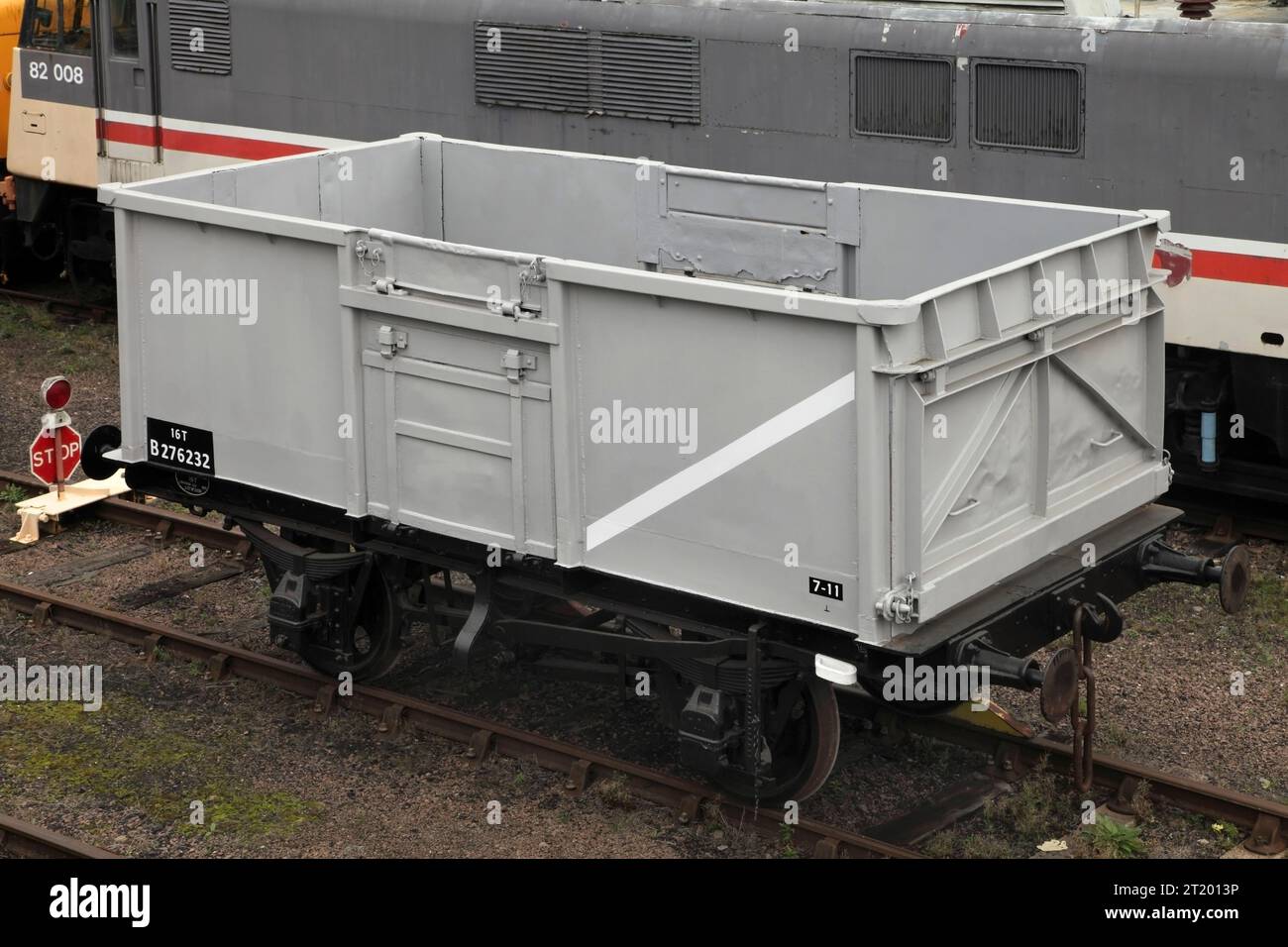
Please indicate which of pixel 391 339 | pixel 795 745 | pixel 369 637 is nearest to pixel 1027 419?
pixel 795 745

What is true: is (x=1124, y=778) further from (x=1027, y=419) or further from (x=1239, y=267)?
(x=1239, y=267)

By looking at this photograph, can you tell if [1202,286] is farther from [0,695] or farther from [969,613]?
[0,695]

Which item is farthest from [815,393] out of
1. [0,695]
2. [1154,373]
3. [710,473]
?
[0,695]

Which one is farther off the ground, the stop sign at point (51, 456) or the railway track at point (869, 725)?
the stop sign at point (51, 456)

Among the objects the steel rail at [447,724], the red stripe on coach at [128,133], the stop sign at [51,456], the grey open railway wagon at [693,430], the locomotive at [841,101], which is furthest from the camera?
the red stripe on coach at [128,133]

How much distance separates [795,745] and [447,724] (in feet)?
5.99

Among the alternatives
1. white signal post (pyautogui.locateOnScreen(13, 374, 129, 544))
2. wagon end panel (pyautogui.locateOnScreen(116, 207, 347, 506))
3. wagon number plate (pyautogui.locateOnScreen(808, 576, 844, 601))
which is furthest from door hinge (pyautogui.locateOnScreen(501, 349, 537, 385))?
white signal post (pyautogui.locateOnScreen(13, 374, 129, 544))

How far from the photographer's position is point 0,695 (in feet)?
30.1

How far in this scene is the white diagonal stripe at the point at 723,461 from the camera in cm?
656

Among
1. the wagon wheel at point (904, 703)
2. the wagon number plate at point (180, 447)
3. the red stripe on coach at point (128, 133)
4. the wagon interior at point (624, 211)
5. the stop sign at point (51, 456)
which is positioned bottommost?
the wagon wheel at point (904, 703)

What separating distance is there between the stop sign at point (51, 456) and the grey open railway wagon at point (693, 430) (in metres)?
2.55

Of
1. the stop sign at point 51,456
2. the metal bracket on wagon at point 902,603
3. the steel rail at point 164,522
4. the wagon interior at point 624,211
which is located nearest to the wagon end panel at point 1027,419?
the metal bracket on wagon at point 902,603

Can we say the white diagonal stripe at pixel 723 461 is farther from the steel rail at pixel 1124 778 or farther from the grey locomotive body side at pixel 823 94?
the grey locomotive body side at pixel 823 94

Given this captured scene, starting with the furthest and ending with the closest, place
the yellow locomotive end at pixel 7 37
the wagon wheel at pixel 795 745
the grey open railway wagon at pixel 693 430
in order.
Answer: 1. the yellow locomotive end at pixel 7 37
2. the wagon wheel at pixel 795 745
3. the grey open railway wagon at pixel 693 430
